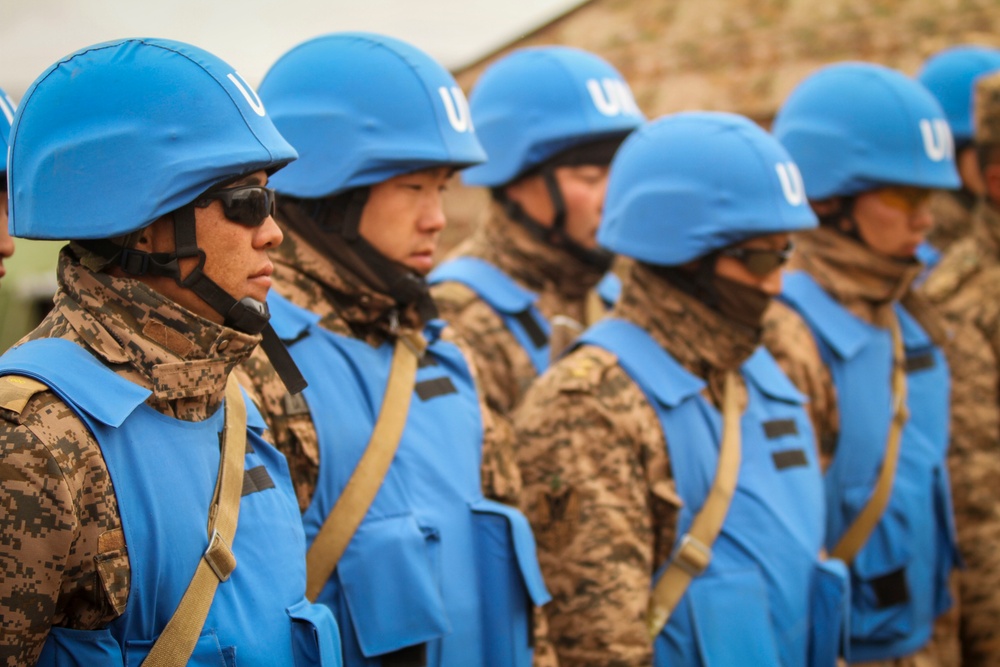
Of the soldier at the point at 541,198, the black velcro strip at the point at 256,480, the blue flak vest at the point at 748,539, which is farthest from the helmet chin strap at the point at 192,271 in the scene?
the soldier at the point at 541,198

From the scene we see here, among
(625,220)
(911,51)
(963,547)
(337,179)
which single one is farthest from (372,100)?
(911,51)

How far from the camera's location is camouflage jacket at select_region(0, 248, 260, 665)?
2057 millimetres

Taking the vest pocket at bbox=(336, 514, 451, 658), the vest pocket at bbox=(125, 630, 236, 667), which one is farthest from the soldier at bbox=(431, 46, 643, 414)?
the vest pocket at bbox=(125, 630, 236, 667)

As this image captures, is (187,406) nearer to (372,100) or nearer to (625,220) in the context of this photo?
(372,100)

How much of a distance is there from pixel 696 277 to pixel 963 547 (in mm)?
2348

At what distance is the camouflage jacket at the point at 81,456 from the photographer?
2.06 m

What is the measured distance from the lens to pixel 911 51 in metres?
9.54

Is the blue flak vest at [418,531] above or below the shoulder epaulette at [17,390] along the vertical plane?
below

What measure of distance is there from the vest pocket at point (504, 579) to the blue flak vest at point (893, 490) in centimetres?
205

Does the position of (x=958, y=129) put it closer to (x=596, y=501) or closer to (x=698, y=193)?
(x=698, y=193)

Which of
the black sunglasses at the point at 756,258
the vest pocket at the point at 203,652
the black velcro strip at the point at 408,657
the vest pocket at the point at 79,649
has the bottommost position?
the black velcro strip at the point at 408,657

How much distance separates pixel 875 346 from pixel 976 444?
0.87m

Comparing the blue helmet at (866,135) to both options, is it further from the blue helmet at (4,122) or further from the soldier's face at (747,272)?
the blue helmet at (4,122)

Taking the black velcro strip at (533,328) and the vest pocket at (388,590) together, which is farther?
the black velcro strip at (533,328)
